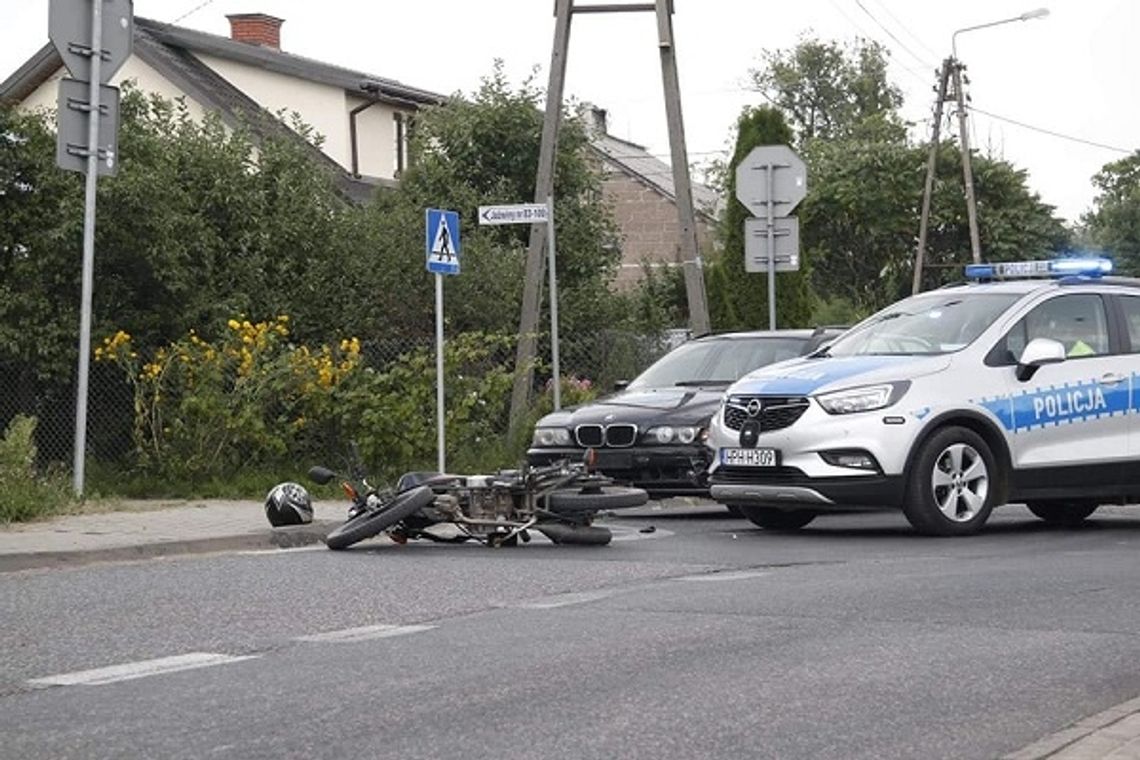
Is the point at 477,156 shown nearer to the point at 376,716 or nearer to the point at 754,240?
the point at 754,240

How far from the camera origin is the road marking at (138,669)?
7.60m

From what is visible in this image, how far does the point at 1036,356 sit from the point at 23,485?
7.42 metres

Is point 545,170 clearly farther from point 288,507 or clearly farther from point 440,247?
point 288,507

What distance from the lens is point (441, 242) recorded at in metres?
18.7

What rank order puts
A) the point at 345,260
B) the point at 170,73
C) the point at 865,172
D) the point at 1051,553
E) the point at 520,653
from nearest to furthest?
the point at 520,653, the point at 1051,553, the point at 345,260, the point at 170,73, the point at 865,172

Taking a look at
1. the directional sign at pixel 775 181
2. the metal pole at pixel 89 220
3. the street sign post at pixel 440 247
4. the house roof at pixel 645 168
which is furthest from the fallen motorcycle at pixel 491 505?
the house roof at pixel 645 168

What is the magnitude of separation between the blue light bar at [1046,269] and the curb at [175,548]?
17.4 feet

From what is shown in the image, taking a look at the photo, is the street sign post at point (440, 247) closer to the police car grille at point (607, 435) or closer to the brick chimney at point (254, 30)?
the police car grille at point (607, 435)

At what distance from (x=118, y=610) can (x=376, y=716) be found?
10.8ft

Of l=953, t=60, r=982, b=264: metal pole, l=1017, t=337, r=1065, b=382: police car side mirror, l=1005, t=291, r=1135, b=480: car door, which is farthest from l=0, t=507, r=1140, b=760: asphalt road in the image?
l=953, t=60, r=982, b=264: metal pole

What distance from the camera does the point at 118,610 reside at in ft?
31.9

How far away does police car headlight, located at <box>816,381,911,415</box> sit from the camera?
13789 millimetres

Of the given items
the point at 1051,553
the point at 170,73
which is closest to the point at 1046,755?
the point at 1051,553

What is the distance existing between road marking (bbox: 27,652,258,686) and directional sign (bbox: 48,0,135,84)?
929cm
